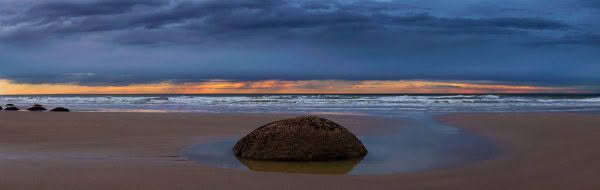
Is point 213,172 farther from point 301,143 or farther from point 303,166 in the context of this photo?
point 301,143

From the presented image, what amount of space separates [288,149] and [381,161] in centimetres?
125

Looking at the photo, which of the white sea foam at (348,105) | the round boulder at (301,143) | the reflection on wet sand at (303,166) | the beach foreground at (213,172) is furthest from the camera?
the white sea foam at (348,105)

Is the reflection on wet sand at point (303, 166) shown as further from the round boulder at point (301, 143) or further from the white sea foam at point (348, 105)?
the white sea foam at point (348, 105)

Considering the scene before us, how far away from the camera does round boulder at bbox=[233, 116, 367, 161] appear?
6.88m

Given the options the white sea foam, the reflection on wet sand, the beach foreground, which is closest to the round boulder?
the reflection on wet sand

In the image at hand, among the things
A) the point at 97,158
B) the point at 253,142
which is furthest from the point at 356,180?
the point at 97,158

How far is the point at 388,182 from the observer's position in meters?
5.26

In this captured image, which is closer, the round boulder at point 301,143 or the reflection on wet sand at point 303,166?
the reflection on wet sand at point 303,166

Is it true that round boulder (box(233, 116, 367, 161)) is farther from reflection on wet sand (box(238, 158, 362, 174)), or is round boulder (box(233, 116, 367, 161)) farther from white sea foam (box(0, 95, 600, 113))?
white sea foam (box(0, 95, 600, 113))

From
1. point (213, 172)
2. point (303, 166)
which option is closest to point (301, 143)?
point (303, 166)

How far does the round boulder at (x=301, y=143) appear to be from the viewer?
22.6ft

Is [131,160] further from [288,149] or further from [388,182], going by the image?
[388,182]

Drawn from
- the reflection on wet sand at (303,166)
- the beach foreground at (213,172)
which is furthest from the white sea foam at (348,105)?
the reflection on wet sand at (303,166)

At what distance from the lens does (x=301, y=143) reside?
22.9ft
